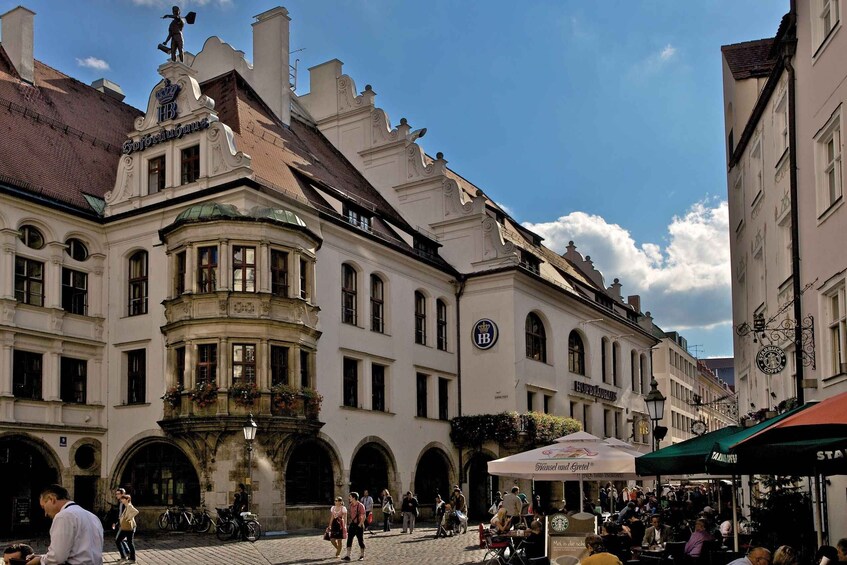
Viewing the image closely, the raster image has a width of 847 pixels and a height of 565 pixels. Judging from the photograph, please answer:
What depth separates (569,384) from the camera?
47.7 meters

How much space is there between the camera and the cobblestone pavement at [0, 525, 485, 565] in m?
23.0

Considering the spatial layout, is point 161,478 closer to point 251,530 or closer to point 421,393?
point 251,530

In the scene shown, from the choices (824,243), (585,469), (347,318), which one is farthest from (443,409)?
(824,243)

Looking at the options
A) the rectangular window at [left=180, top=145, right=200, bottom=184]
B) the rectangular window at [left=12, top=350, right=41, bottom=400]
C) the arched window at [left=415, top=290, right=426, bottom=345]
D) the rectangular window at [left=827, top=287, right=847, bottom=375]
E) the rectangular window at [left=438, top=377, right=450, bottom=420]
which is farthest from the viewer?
the rectangular window at [left=438, top=377, right=450, bottom=420]

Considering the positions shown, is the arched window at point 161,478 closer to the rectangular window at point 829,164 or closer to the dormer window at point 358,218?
the dormer window at point 358,218

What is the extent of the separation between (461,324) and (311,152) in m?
9.33

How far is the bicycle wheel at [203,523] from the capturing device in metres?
29.9

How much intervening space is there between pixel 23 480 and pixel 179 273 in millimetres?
7761

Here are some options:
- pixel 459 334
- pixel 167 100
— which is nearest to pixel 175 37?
pixel 167 100

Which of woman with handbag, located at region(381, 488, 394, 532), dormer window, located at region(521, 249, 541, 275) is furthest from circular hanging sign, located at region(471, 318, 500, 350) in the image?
woman with handbag, located at region(381, 488, 394, 532)

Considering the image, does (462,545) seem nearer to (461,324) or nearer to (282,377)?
(282,377)

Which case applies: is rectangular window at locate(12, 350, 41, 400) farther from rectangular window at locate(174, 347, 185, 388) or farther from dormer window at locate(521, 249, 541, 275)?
dormer window at locate(521, 249, 541, 275)

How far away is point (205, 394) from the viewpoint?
30.6 meters

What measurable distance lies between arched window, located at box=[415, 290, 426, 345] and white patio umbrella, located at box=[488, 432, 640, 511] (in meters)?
19.2
